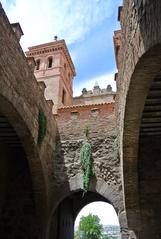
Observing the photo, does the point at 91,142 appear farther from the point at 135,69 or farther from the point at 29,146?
the point at 135,69

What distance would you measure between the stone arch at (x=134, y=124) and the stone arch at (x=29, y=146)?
2011mm

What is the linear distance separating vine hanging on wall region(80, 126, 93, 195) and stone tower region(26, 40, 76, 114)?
11766 mm

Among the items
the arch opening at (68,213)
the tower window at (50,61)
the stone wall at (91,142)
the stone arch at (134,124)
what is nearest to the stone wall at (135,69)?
the stone arch at (134,124)

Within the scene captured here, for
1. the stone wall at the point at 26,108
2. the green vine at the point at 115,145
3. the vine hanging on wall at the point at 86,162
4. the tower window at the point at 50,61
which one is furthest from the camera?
the tower window at the point at 50,61

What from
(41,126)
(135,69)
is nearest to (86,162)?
(41,126)

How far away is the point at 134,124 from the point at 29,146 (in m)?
2.53

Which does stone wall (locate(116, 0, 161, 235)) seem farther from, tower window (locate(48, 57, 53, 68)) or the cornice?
the cornice

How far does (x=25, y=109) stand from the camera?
5.75 m

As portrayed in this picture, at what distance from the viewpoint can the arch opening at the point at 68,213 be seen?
8178mm

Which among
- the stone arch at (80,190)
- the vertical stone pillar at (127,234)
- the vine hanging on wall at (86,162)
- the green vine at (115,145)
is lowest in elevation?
the vertical stone pillar at (127,234)

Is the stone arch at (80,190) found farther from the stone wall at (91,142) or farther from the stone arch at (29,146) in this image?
the stone arch at (29,146)

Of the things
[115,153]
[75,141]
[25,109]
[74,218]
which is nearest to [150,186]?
[115,153]

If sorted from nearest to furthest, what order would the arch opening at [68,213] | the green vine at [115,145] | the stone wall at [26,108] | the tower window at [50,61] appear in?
the stone wall at [26,108], the green vine at [115,145], the arch opening at [68,213], the tower window at [50,61]

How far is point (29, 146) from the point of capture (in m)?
6.36
